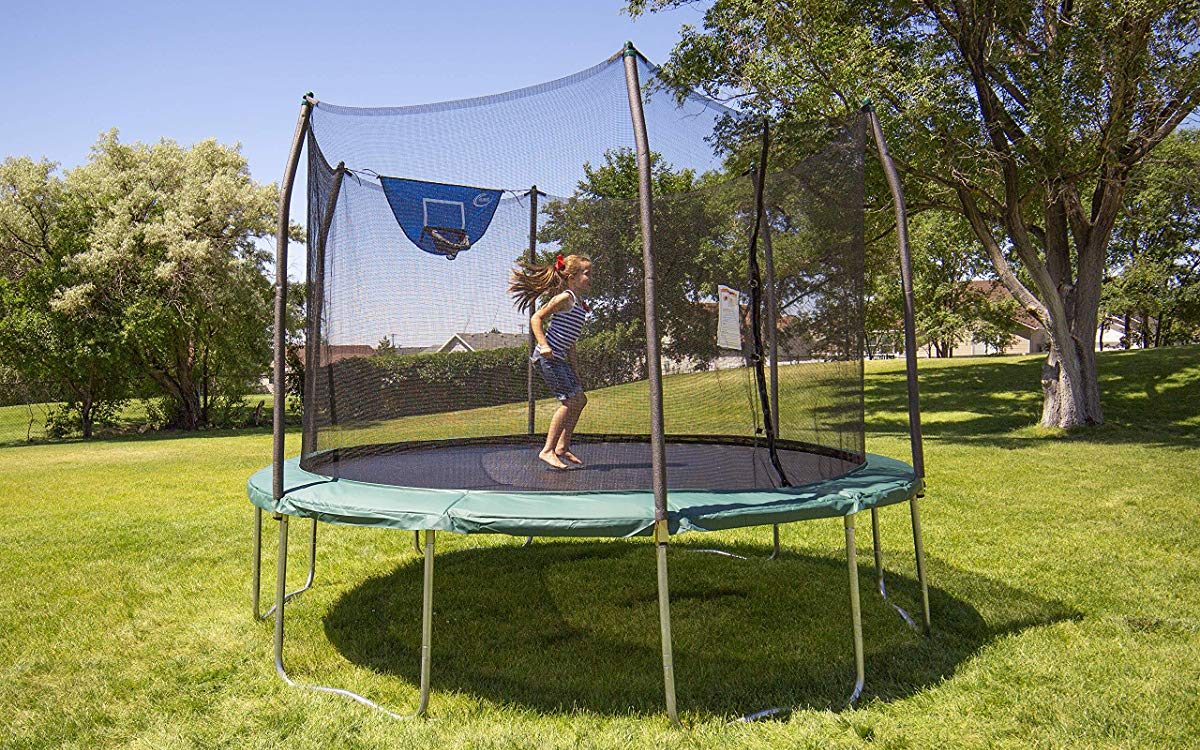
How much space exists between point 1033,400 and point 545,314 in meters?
10.8

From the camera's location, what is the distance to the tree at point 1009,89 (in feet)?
24.4

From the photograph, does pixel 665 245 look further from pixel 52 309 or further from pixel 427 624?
pixel 52 309

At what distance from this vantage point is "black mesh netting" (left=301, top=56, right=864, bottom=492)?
2979mm

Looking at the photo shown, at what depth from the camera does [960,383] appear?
1445 centimetres

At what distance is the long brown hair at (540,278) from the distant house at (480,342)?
0.18m

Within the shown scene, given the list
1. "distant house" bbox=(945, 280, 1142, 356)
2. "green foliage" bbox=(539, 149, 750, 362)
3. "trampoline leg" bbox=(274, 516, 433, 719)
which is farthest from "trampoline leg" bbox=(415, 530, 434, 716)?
"distant house" bbox=(945, 280, 1142, 356)

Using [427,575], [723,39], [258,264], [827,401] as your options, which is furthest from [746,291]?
[258,264]

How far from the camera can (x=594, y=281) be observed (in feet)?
10.3

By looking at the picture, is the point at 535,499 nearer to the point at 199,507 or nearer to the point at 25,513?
the point at 199,507

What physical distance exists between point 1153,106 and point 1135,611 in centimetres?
658

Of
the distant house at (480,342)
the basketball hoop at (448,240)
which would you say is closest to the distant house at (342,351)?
the distant house at (480,342)

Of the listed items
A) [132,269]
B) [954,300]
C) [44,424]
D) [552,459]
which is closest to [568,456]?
[552,459]

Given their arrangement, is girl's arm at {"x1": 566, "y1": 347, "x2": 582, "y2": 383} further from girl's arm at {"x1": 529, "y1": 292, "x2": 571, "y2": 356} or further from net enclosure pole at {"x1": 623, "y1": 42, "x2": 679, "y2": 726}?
net enclosure pole at {"x1": 623, "y1": 42, "x2": 679, "y2": 726}

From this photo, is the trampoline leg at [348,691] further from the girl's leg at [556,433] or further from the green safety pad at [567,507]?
the girl's leg at [556,433]
